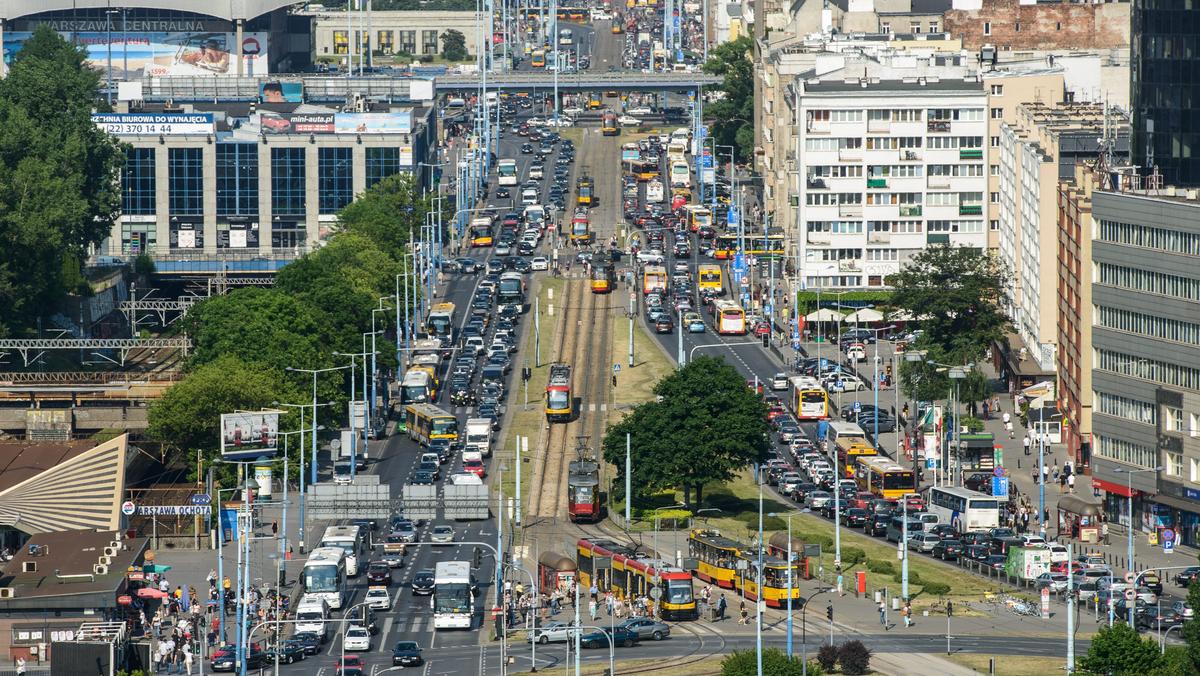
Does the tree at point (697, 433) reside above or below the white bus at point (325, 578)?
above

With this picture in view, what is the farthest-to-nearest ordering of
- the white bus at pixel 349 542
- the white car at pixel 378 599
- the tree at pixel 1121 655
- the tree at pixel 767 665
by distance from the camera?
the white bus at pixel 349 542 < the white car at pixel 378 599 < the tree at pixel 767 665 < the tree at pixel 1121 655

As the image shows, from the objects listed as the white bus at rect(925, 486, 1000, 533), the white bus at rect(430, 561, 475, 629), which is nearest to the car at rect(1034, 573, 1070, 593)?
the white bus at rect(925, 486, 1000, 533)

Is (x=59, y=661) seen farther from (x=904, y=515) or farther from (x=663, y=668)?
(x=904, y=515)

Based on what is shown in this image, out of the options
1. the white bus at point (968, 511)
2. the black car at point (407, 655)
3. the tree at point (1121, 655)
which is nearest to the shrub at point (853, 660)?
the tree at point (1121, 655)

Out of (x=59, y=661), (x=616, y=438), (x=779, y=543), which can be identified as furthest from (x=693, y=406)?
(x=59, y=661)

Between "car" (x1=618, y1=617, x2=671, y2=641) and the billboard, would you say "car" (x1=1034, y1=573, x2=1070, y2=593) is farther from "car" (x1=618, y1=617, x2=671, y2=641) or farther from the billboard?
the billboard

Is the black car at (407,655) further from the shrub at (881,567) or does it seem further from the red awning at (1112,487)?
the red awning at (1112,487)

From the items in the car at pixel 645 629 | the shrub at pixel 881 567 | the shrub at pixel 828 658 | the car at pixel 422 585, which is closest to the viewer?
the shrub at pixel 828 658
